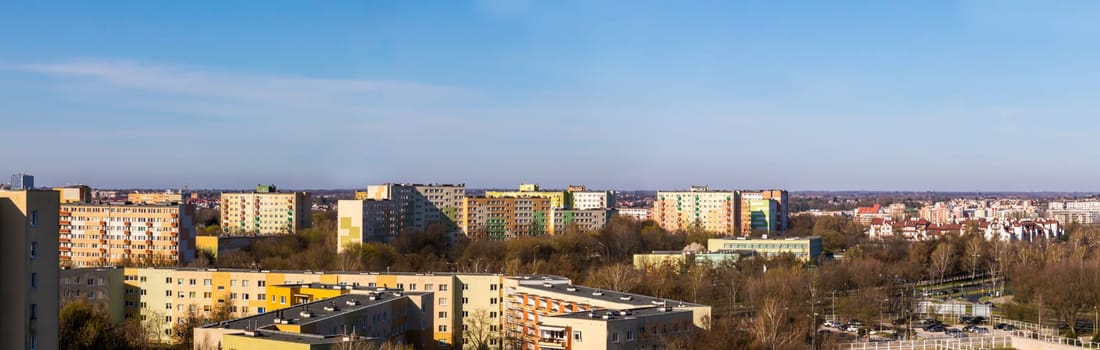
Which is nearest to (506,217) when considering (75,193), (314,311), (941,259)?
(75,193)

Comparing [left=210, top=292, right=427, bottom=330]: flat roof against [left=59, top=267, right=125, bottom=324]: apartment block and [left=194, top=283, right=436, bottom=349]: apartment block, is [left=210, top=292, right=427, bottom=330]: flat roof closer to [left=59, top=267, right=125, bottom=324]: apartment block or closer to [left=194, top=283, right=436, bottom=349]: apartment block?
[left=194, top=283, right=436, bottom=349]: apartment block

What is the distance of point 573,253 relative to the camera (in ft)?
149

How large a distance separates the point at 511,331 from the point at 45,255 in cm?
1293

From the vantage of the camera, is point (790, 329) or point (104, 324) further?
point (790, 329)

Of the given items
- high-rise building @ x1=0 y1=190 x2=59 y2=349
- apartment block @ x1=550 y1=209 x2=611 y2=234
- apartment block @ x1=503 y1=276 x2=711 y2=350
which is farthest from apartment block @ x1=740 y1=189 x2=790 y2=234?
high-rise building @ x1=0 y1=190 x2=59 y2=349

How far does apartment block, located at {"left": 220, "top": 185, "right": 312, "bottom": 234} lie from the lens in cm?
5906

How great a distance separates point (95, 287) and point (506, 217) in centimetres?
3372

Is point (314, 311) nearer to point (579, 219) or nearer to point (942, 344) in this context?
point (942, 344)

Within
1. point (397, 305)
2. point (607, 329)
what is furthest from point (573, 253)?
point (607, 329)

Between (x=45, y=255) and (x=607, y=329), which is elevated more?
(x=45, y=255)

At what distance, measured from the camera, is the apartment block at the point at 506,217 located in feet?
191

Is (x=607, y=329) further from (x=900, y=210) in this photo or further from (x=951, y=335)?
(x=900, y=210)

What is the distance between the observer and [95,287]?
88.5 feet

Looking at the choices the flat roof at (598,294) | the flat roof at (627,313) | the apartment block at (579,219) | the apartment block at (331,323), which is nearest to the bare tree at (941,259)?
the apartment block at (579,219)
